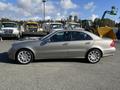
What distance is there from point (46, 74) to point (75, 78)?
110 centimetres

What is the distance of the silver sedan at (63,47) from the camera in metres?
11.2

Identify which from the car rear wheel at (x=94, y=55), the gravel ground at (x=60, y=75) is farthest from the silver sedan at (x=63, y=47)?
the gravel ground at (x=60, y=75)

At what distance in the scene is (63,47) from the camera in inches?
445

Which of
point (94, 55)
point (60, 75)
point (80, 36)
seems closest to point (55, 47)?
point (80, 36)

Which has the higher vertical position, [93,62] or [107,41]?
[107,41]

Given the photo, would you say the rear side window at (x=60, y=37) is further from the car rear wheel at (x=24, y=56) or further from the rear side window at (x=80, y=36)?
the car rear wheel at (x=24, y=56)

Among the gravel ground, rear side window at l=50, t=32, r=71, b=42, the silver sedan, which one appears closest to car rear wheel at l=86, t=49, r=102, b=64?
the silver sedan

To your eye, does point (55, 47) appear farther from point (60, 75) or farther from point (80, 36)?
point (60, 75)

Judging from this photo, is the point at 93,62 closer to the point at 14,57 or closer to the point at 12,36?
the point at 14,57

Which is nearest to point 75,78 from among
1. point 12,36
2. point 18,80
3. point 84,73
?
point 84,73

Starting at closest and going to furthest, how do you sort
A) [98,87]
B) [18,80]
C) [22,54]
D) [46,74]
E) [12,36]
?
[98,87], [18,80], [46,74], [22,54], [12,36]

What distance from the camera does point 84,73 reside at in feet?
30.2

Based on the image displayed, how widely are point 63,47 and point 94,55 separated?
1.37 metres

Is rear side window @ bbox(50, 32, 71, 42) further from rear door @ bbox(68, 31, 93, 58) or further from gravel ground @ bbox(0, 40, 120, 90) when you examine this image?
gravel ground @ bbox(0, 40, 120, 90)
